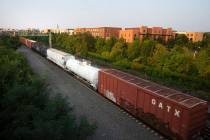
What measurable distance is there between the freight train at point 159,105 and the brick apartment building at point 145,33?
56220mm

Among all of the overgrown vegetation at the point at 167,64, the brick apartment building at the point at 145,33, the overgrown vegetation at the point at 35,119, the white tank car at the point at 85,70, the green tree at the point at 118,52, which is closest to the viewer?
the overgrown vegetation at the point at 35,119

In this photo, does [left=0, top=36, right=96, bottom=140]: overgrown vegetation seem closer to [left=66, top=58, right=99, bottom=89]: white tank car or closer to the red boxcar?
the red boxcar

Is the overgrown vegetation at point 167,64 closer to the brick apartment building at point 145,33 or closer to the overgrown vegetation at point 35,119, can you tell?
the overgrown vegetation at point 35,119

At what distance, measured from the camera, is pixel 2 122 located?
10.3m

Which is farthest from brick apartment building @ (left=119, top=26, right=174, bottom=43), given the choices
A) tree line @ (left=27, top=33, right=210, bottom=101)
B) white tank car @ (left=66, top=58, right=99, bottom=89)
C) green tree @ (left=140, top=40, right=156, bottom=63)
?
white tank car @ (left=66, top=58, right=99, bottom=89)

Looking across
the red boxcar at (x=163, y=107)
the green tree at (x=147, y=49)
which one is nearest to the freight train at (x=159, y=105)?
the red boxcar at (x=163, y=107)

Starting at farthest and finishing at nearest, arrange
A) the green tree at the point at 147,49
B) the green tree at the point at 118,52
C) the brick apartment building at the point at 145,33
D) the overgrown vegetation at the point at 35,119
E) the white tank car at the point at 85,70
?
the brick apartment building at the point at 145,33 < the green tree at the point at 118,52 < the green tree at the point at 147,49 < the white tank car at the point at 85,70 < the overgrown vegetation at the point at 35,119

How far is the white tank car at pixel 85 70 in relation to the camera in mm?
22812

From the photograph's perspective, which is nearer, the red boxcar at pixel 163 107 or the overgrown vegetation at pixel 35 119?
the overgrown vegetation at pixel 35 119

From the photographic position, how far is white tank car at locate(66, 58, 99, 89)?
74.8 feet

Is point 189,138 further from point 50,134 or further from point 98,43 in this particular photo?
point 98,43

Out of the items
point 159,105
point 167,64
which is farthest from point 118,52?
point 159,105

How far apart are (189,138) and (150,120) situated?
2999mm

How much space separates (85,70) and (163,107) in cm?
1316
